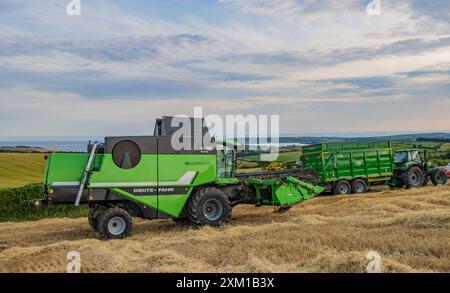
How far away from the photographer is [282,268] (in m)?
8.04

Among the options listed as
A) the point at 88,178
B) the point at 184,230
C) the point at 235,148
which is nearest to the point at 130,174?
the point at 88,178

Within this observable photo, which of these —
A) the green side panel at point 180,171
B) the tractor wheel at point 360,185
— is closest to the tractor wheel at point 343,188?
the tractor wheel at point 360,185

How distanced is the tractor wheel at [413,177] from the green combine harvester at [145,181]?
11713 millimetres

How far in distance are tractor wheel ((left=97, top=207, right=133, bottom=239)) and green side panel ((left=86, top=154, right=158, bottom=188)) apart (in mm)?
728

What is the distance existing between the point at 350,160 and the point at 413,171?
3543 mm

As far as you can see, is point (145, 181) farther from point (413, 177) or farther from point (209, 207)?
point (413, 177)

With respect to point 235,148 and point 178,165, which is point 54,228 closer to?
point 178,165

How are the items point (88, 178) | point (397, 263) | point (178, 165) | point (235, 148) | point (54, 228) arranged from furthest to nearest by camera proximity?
point (54, 228) → point (235, 148) → point (178, 165) → point (88, 178) → point (397, 263)

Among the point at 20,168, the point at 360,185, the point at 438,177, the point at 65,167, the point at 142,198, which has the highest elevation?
the point at 65,167

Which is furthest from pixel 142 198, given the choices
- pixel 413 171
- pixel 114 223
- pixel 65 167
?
pixel 413 171

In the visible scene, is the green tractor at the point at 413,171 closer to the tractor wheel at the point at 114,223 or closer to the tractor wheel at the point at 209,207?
the tractor wheel at the point at 209,207

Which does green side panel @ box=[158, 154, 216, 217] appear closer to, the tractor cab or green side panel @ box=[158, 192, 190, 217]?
green side panel @ box=[158, 192, 190, 217]

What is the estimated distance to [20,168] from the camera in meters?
40.6
